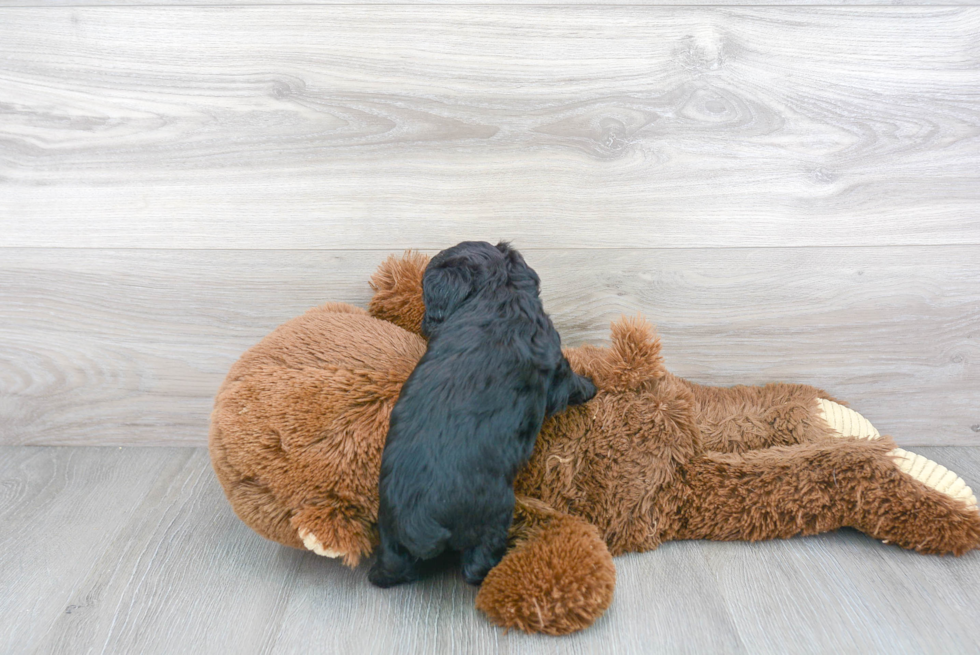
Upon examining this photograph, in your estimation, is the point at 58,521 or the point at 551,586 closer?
the point at 551,586

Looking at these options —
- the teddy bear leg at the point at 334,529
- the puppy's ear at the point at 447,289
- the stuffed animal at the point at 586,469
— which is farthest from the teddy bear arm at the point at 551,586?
the puppy's ear at the point at 447,289

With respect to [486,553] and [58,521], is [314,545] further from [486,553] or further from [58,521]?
[58,521]

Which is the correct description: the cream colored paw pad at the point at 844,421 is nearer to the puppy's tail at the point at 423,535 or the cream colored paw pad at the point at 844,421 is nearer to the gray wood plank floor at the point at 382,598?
the gray wood plank floor at the point at 382,598

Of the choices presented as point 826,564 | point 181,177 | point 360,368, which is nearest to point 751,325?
point 826,564

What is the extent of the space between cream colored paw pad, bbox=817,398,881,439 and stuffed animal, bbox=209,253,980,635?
Answer: 0.12 feet

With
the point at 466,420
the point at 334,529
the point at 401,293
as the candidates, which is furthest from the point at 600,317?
the point at 334,529

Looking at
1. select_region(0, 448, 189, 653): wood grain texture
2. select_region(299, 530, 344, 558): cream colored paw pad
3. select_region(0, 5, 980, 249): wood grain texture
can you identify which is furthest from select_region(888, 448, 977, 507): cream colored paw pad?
select_region(0, 448, 189, 653): wood grain texture

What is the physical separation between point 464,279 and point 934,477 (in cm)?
66

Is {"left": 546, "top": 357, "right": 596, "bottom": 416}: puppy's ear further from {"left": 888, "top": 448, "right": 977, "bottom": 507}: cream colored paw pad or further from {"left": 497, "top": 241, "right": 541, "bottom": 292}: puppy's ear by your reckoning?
{"left": 888, "top": 448, "right": 977, "bottom": 507}: cream colored paw pad

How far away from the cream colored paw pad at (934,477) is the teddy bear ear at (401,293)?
26.0 inches

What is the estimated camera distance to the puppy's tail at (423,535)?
28.4 inches

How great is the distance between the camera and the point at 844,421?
1.01 meters

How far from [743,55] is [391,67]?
51cm

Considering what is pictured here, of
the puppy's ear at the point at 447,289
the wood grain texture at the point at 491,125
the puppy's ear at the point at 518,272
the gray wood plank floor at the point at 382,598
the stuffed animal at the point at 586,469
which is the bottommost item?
the gray wood plank floor at the point at 382,598
